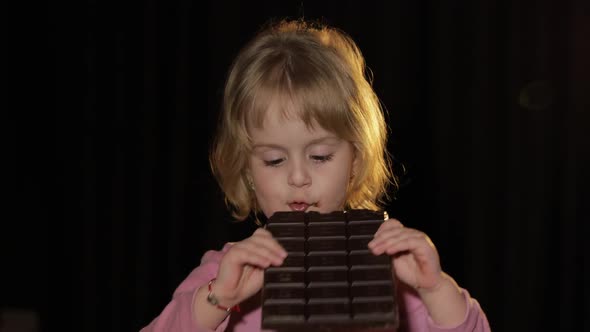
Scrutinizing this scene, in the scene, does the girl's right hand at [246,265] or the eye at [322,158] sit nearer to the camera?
the girl's right hand at [246,265]

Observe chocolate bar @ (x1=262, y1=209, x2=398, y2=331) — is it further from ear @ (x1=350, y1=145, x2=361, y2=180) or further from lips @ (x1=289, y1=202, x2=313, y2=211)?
ear @ (x1=350, y1=145, x2=361, y2=180)

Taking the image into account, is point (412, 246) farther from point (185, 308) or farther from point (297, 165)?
point (185, 308)

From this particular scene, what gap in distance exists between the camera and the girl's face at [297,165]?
158 centimetres

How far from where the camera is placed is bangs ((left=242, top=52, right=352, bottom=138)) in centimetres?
160

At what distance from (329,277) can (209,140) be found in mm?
1750

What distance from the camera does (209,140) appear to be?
2988 mm

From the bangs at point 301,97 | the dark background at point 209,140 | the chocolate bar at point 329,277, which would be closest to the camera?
the chocolate bar at point 329,277

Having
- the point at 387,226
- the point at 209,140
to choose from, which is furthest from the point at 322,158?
the point at 209,140

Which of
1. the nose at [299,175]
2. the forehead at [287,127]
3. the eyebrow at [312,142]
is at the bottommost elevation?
the nose at [299,175]

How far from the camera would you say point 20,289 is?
9.92 feet

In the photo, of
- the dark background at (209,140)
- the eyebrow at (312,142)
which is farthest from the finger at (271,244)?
the dark background at (209,140)

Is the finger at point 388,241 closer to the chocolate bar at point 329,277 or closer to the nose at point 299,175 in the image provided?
the chocolate bar at point 329,277

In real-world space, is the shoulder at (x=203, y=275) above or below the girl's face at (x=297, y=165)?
below

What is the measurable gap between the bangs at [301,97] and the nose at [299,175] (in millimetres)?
84
